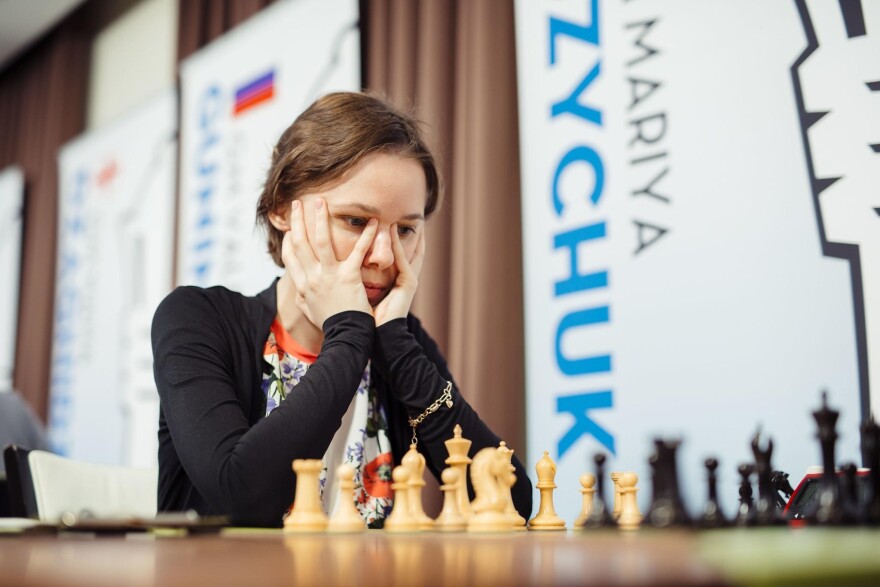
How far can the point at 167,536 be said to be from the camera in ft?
2.69

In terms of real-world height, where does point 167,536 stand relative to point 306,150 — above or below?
below

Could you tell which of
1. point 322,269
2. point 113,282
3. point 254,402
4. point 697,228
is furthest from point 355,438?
point 113,282

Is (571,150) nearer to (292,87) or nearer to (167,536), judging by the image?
(292,87)

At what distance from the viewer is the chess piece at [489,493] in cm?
87

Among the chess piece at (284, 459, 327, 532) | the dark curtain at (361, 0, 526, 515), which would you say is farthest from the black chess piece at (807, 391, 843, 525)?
the dark curtain at (361, 0, 526, 515)

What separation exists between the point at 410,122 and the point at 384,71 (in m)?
1.37

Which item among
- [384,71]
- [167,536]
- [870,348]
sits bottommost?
[167,536]

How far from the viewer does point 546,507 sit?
107 cm

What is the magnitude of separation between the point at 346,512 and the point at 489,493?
0.15 metres

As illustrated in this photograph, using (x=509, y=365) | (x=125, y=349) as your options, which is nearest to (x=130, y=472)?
(x=509, y=365)

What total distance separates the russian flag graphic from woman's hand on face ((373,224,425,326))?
1.91 m

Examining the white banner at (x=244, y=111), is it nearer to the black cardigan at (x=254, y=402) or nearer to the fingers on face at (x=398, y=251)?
the fingers on face at (x=398, y=251)

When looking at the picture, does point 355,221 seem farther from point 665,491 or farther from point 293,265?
point 665,491

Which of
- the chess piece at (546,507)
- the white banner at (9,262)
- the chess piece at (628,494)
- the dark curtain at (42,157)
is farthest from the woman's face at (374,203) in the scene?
the white banner at (9,262)
